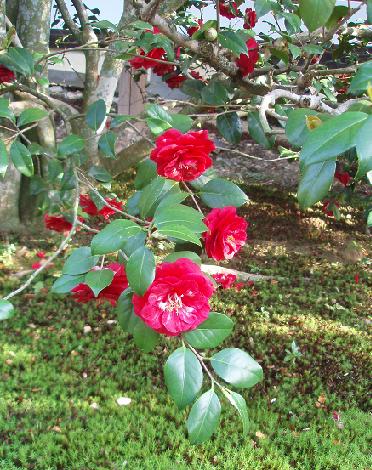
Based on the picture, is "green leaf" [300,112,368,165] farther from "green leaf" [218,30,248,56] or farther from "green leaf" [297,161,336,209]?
"green leaf" [218,30,248,56]

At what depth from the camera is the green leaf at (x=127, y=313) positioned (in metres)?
0.83

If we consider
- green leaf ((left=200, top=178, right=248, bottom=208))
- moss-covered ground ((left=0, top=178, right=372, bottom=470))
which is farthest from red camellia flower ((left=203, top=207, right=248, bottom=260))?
moss-covered ground ((left=0, top=178, right=372, bottom=470))

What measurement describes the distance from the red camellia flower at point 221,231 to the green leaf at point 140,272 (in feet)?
0.55

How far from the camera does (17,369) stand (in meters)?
2.39

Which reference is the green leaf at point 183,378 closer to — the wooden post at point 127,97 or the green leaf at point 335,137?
the green leaf at point 335,137

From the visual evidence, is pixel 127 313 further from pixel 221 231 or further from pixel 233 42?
pixel 233 42

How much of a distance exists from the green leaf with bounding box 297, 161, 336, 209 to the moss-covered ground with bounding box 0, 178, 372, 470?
140 centimetres

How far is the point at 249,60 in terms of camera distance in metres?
1.35

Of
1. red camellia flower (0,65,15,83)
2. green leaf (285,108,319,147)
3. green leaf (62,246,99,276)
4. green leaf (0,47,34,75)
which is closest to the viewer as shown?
green leaf (285,108,319,147)

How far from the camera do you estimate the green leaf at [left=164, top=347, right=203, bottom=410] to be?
2.39 ft

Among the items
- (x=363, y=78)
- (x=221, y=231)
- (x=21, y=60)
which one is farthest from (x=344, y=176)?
(x=363, y=78)

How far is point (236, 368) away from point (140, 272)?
0.70 ft

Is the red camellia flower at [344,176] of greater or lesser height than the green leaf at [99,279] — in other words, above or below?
below

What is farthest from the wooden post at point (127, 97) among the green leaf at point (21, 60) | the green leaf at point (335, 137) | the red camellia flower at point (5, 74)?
the green leaf at point (335, 137)
